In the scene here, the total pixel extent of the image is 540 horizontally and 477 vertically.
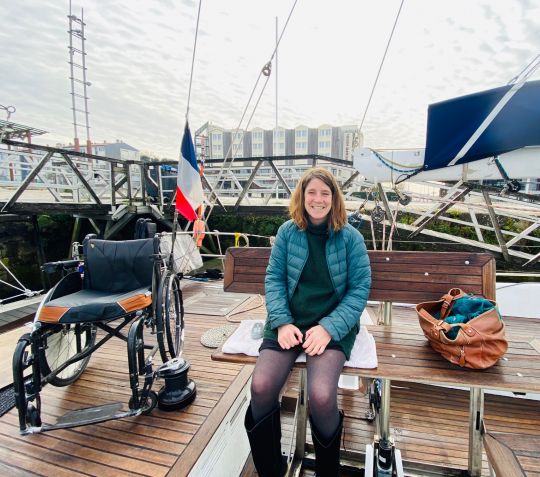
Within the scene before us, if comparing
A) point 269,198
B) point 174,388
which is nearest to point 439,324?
point 174,388

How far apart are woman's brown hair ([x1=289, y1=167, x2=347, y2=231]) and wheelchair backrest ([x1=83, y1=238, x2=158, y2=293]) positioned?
1009 millimetres

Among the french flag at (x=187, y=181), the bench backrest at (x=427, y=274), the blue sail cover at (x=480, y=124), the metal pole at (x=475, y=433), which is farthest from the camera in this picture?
the french flag at (x=187, y=181)

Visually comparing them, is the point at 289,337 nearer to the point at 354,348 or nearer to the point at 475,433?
the point at 354,348

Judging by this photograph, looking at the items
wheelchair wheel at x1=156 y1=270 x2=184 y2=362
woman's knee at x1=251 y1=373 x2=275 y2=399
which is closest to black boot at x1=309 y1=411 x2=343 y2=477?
woman's knee at x1=251 y1=373 x2=275 y2=399

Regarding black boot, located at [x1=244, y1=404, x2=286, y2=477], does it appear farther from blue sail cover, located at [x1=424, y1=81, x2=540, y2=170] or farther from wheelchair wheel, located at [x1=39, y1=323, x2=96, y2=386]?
blue sail cover, located at [x1=424, y1=81, x2=540, y2=170]

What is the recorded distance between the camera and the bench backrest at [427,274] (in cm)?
159

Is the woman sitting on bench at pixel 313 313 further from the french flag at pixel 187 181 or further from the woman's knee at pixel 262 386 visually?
the french flag at pixel 187 181

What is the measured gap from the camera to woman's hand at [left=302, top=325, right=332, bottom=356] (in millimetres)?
1203

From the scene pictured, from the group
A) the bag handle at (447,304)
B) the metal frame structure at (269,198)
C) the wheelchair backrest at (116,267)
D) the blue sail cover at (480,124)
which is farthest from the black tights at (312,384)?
the metal frame structure at (269,198)

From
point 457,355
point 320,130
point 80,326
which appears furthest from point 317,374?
point 320,130

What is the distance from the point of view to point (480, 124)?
7.09 feet

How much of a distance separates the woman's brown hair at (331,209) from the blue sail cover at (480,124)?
57.7 inches

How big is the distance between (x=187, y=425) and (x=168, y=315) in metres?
0.63

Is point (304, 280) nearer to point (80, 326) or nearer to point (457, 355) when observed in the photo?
point (457, 355)
